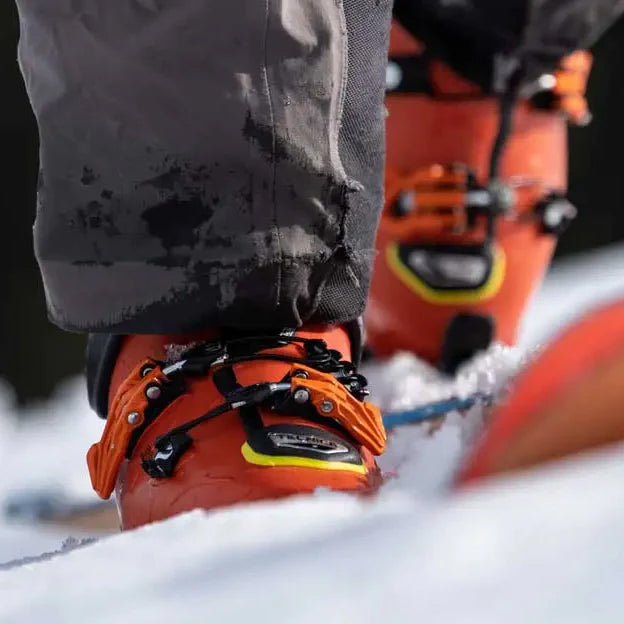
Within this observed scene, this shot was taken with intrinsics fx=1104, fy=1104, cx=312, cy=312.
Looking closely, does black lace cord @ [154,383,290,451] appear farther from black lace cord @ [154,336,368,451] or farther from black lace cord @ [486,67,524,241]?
black lace cord @ [486,67,524,241]

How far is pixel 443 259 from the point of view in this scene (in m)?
1.17

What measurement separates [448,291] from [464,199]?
0.34 feet

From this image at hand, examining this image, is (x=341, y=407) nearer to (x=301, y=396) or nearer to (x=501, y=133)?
(x=301, y=396)

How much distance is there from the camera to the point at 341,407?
636mm

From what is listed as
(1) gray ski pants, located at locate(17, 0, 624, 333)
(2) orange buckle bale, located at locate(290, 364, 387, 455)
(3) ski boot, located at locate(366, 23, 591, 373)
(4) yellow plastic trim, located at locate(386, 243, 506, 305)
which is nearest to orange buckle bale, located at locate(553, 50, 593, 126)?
(3) ski boot, located at locate(366, 23, 591, 373)

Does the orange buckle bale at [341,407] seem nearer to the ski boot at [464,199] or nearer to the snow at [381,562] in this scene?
the snow at [381,562]

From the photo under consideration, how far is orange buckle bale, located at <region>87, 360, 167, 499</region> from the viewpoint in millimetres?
660

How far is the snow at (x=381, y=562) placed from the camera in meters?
0.29

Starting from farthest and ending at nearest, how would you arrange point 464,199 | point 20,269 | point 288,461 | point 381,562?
1. point 20,269
2. point 464,199
3. point 288,461
4. point 381,562

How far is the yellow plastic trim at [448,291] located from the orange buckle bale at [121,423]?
544 mm

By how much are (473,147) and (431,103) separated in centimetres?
6

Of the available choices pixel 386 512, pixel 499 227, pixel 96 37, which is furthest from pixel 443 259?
pixel 386 512

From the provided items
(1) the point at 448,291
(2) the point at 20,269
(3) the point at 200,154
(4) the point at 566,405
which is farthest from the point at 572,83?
(2) the point at 20,269

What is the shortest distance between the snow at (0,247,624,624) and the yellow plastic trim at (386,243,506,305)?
78cm
